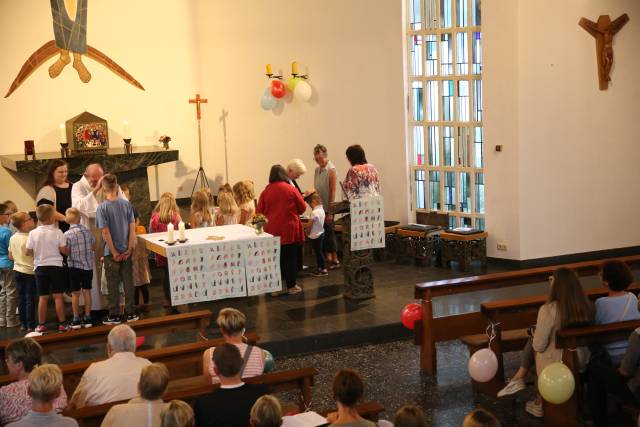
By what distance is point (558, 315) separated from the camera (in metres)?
5.61

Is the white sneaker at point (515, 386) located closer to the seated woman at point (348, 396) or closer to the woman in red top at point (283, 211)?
the seated woman at point (348, 396)

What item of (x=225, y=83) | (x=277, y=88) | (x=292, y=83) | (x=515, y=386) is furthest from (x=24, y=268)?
(x=225, y=83)

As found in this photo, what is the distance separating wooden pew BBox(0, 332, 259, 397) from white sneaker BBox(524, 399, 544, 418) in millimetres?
1983

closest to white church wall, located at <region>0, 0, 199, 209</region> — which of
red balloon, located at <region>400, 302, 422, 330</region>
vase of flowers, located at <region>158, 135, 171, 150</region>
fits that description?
vase of flowers, located at <region>158, 135, 171, 150</region>

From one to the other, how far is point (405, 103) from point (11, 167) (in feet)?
17.1

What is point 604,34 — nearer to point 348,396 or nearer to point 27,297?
point 27,297

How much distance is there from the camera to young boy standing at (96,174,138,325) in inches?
311

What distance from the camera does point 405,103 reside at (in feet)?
36.9

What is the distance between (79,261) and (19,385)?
3.33 meters

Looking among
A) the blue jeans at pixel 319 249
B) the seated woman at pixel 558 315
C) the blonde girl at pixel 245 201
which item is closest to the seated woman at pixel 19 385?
the seated woman at pixel 558 315

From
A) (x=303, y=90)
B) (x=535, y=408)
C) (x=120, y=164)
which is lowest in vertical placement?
(x=535, y=408)

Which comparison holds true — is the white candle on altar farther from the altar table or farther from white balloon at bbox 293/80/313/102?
the altar table

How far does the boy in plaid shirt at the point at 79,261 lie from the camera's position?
309 inches

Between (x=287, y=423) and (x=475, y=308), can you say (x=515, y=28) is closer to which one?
(x=475, y=308)
